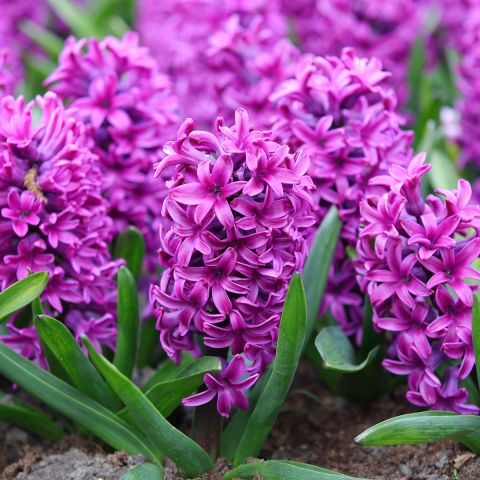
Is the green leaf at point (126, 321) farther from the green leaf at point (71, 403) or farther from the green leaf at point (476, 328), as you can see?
the green leaf at point (476, 328)

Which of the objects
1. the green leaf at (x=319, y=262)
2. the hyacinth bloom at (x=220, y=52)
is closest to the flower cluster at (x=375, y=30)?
the hyacinth bloom at (x=220, y=52)

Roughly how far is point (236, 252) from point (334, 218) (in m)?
0.57

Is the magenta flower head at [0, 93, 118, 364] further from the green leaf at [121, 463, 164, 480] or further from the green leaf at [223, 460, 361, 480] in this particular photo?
the green leaf at [223, 460, 361, 480]

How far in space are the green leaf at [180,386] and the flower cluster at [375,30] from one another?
221 cm

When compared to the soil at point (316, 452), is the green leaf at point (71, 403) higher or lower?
higher

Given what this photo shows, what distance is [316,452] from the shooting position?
8.68ft

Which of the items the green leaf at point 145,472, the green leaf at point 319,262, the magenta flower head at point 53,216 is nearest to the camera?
the green leaf at point 145,472

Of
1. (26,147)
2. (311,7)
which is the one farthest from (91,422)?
(311,7)

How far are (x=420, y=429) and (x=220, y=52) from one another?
6.24 feet

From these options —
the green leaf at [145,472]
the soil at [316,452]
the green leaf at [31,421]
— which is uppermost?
the green leaf at [31,421]

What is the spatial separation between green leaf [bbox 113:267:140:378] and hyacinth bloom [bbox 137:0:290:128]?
818mm

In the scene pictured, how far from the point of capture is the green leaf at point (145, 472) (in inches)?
84.0

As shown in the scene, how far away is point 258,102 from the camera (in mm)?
3252

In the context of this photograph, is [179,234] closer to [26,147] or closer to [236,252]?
[236,252]
